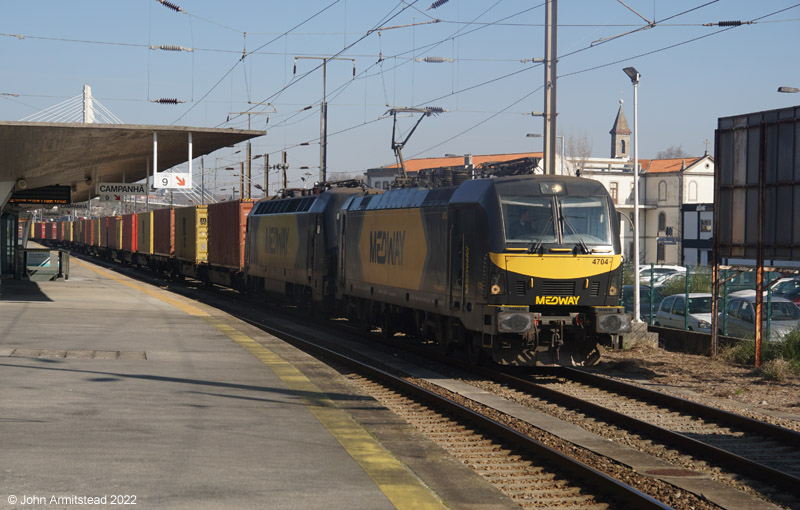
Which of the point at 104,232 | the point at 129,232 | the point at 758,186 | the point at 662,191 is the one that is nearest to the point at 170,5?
the point at 758,186

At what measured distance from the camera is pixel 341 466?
25.3 feet

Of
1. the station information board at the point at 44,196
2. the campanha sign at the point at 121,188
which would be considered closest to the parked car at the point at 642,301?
the campanha sign at the point at 121,188

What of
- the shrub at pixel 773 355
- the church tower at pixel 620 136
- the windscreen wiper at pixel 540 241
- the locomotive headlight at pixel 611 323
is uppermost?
the church tower at pixel 620 136

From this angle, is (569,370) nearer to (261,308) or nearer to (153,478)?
(153,478)

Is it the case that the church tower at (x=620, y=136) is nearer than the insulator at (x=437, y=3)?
No

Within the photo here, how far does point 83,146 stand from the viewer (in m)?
22.9

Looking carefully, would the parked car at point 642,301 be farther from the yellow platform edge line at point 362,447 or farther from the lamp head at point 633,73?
the yellow platform edge line at point 362,447

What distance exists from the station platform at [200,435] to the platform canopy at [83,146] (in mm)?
5073

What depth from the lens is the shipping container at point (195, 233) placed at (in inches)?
→ 1539

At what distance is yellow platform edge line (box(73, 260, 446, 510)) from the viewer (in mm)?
6852

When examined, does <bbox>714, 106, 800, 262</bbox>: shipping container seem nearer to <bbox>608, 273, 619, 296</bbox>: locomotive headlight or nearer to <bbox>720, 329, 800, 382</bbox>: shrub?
<bbox>720, 329, 800, 382</bbox>: shrub

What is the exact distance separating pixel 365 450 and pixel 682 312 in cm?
1525

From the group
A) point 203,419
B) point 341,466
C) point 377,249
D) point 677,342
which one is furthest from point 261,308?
point 341,466

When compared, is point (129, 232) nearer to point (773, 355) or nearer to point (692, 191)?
point (773, 355)
